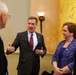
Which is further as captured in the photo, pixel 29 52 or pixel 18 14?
pixel 18 14

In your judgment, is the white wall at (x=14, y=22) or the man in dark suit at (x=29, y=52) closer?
the man in dark suit at (x=29, y=52)

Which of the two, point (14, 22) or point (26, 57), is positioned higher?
point (14, 22)

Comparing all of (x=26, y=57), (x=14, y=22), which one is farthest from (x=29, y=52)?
(x=14, y=22)

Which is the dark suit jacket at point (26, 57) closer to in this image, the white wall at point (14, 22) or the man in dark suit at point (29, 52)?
the man in dark suit at point (29, 52)

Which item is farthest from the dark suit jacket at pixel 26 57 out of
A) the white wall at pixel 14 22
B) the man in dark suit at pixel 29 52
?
the white wall at pixel 14 22

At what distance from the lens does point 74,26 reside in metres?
3.34

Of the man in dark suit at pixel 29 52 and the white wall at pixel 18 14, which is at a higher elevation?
the white wall at pixel 18 14

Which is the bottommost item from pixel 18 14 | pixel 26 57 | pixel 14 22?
pixel 26 57

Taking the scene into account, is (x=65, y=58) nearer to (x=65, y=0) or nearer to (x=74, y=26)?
(x=74, y=26)

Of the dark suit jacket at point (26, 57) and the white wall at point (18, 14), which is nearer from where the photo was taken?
the dark suit jacket at point (26, 57)

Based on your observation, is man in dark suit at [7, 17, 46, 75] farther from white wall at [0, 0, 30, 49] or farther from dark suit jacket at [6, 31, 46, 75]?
white wall at [0, 0, 30, 49]

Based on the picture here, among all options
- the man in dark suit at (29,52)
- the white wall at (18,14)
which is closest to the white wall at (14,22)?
the white wall at (18,14)

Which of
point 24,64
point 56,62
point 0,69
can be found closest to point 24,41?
point 24,64

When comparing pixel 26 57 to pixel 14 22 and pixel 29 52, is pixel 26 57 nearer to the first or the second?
pixel 29 52
